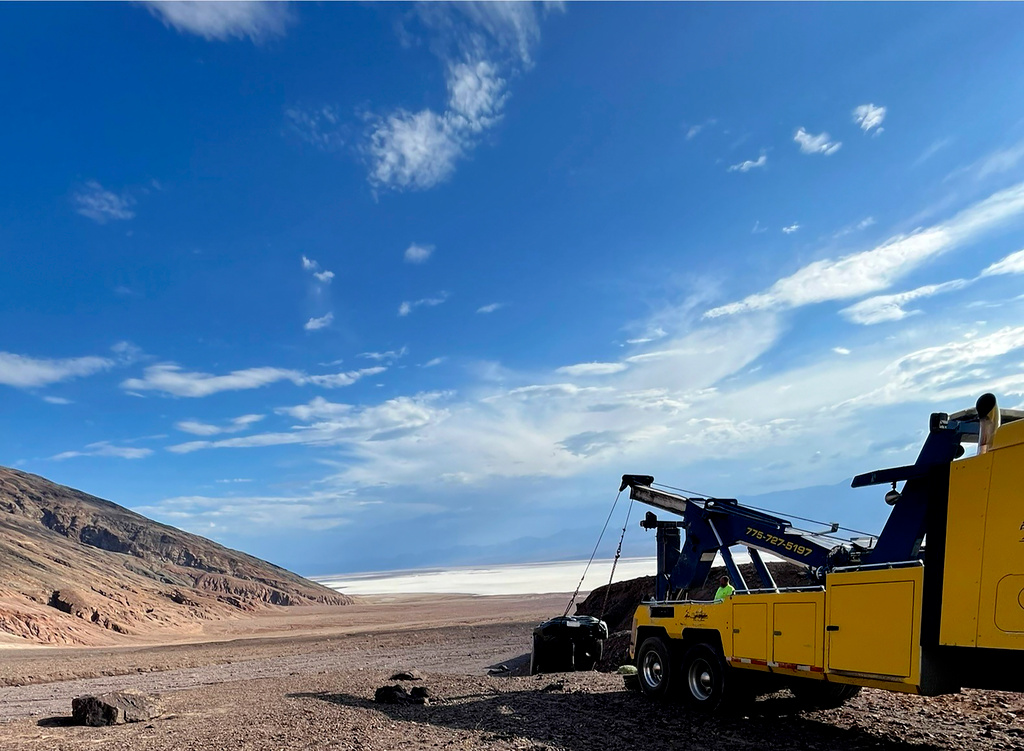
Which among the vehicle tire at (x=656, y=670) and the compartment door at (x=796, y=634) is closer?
the compartment door at (x=796, y=634)

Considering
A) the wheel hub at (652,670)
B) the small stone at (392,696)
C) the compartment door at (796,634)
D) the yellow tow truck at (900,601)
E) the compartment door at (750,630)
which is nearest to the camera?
the yellow tow truck at (900,601)

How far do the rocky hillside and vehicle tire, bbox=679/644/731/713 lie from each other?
4335cm

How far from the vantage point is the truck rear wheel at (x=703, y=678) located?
1074cm

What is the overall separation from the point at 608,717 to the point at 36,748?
28.2 ft

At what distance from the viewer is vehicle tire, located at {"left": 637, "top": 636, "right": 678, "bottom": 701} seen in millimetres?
11867

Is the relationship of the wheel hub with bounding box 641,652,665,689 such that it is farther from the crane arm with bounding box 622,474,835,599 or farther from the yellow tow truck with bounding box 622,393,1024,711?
the crane arm with bounding box 622,474,835,599

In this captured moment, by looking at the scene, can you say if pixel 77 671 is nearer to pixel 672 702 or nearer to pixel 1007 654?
pixel 672 702

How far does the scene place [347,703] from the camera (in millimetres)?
13453

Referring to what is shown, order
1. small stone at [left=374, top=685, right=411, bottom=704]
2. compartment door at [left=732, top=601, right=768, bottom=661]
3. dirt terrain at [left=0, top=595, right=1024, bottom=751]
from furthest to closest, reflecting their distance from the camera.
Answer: small stone at [left=374, top=685, right=411, bottom=704], compartment door at [left=732, top=601, right=768, bottom=661], dirt terrain at [left=0, top=595, right=1024, bottom=751]

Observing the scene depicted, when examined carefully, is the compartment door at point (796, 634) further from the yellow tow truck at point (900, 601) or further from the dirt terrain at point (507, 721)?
the dirt terrain at point (507, 721)

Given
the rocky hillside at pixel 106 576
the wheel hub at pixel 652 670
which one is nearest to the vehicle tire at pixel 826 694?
the wheel hub at pixel 652 670

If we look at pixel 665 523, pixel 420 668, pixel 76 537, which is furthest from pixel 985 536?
pixel 76 537

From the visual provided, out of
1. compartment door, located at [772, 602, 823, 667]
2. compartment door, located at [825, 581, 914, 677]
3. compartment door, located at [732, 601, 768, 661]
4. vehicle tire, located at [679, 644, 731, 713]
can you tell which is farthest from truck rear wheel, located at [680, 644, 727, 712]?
compartment door, located at [825, 581, 914, 677]

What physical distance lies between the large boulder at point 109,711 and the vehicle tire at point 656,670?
9.04m
